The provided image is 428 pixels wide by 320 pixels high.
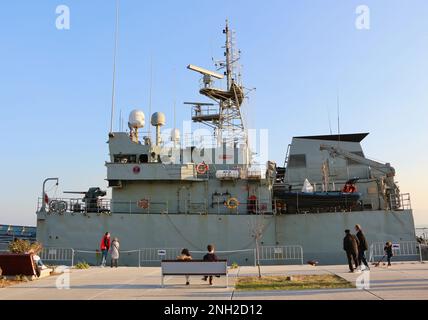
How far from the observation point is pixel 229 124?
2544 centimetres

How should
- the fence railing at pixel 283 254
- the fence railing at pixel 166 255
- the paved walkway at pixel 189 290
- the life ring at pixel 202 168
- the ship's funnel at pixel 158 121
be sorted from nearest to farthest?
the paved walkway at pixel 189 290 < the fence railing at pixel 283 254 < the fence railing at pixel 166 255 < the life ring at pixel 202 168 < the ship's funnel at pixel 158 121

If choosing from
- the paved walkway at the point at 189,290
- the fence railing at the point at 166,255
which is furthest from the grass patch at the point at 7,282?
the fence railing at the point at 166,255

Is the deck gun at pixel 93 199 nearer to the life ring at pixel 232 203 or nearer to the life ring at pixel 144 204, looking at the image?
the life ring at pixel 144 204

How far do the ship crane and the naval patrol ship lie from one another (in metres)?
0.05

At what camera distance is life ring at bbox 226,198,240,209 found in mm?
20297

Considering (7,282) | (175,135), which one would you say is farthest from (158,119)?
(7,282)

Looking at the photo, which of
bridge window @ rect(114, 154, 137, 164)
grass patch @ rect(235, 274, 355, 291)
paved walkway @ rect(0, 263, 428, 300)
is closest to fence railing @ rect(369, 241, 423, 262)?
paved walkway @ rect(0, 263, 428, 300)

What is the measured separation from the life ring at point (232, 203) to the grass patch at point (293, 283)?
960 cm

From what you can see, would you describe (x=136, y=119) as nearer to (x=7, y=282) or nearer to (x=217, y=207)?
(x=217, y=207)

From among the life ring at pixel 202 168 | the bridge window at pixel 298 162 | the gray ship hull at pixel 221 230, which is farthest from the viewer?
the bridge window at pixel 298 162

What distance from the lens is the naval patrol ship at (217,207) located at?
1952cm

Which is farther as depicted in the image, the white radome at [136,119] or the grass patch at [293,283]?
the white radome at [136,119]

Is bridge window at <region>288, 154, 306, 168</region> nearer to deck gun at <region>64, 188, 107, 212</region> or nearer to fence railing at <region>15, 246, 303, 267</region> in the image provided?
fence railing at <region>15, 246, 303, 267</region>

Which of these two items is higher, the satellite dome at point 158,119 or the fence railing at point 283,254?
the satellite dome at point 158,119
